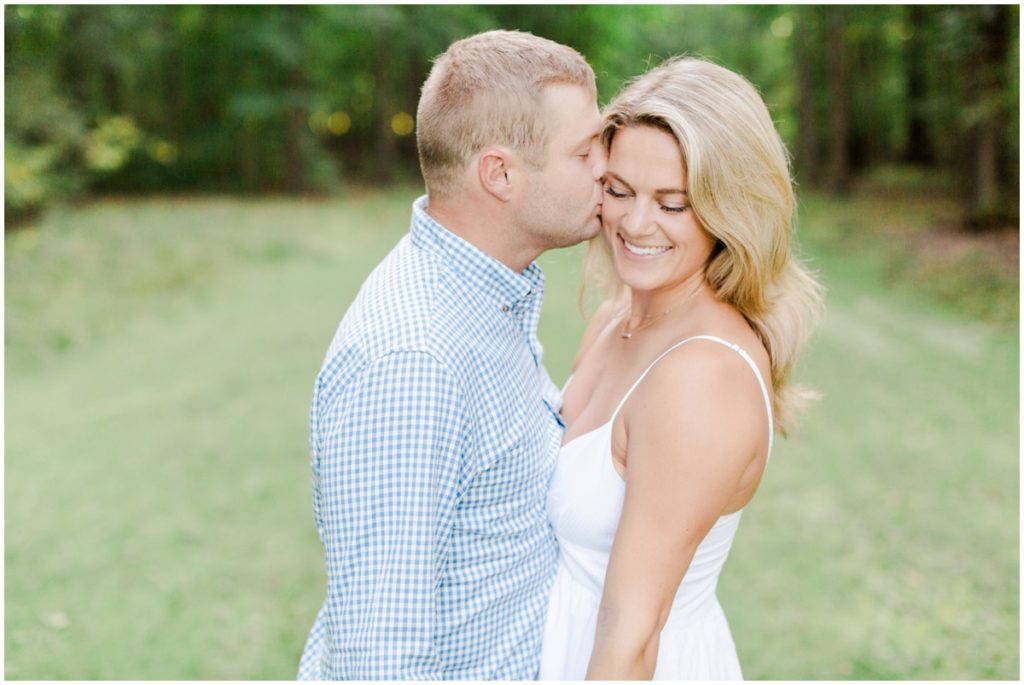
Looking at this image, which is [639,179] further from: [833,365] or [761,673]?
[833,365]

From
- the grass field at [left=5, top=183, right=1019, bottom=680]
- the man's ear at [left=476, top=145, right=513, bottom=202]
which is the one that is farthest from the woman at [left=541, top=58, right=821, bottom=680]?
the grass field at [left=5, top=183, right=1019, bottom=680]

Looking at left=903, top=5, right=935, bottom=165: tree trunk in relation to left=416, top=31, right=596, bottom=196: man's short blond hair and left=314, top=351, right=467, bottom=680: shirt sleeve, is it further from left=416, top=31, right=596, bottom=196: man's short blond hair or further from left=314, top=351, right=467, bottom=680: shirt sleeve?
left=314, top=351, right=467, bottom=680: shirt sleeve

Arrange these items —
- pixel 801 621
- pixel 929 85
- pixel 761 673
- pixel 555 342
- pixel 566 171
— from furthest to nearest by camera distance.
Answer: pixel 929 85 < pixel 555 342 < pixel 801 621 < pixel 761 673 < pixel 566 171

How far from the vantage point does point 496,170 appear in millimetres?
2090

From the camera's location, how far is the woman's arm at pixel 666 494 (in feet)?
6.31

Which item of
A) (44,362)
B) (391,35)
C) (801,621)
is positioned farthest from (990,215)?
(391,35)

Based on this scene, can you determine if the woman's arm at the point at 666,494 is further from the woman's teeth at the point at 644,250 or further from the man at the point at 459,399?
the woman's teeth at the point at 644,250

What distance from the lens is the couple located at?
171 centimetres

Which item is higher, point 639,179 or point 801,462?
point 639,179

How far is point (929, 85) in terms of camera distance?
27719 millimetres

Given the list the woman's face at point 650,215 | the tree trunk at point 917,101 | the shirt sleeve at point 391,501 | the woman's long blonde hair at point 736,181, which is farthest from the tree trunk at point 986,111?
the shirt sleeve at point 391,501

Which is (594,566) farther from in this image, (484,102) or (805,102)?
(805,102)

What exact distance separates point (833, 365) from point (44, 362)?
27.8 feet

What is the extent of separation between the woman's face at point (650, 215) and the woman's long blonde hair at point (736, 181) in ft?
0.09
